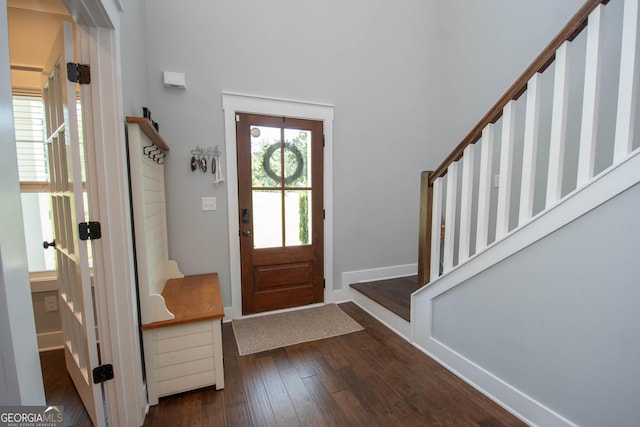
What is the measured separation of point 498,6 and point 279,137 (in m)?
2.53

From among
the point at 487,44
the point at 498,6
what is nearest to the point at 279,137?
the point at 487,44

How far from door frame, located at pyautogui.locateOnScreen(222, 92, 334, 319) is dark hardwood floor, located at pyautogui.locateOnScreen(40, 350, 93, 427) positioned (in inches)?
46.4

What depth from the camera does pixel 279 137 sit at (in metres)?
2.78

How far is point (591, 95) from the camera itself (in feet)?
4.11

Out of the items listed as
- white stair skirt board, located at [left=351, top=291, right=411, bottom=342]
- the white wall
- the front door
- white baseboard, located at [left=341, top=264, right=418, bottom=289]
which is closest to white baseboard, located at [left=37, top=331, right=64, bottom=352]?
the front door

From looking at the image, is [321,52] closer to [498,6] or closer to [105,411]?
[498,6]

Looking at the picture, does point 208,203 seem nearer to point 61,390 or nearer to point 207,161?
point 207,161

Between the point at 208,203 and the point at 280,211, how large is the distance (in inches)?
27.2

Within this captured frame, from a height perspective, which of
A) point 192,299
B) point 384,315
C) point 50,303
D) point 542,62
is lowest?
point 384,315

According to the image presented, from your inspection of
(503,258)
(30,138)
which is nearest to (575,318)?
(503,258)

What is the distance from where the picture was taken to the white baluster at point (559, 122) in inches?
52.9

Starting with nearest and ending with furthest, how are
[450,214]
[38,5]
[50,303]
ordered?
[38,5] → [450,214] → [50,303]

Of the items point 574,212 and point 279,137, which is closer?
point 574,212

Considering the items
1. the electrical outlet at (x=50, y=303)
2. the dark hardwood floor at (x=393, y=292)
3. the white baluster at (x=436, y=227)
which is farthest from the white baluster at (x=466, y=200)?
the electrical outlet at (x=50, y=303)
